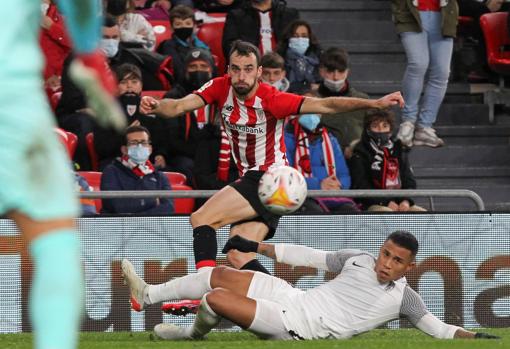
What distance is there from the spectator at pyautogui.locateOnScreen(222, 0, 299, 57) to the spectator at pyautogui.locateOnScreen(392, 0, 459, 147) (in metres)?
1.24

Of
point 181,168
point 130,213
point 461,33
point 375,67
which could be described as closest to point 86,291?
point 130,213

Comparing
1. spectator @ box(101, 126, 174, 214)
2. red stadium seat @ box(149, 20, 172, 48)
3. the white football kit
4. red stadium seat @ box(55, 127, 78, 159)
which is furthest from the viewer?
red stadium seat @ box(149, 20, 172, 48)

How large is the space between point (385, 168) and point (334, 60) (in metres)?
1.30

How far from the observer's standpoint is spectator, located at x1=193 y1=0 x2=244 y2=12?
15.1 meters

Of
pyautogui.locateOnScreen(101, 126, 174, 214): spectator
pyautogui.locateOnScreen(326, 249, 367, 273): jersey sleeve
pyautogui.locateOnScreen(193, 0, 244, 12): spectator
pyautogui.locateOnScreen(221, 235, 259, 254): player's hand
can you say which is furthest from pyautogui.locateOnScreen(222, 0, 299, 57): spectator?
pyautogui.locateOnScreen(221, 235, 259, 254): player's hand

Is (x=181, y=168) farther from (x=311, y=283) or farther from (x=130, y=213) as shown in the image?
(x=311, y=283)

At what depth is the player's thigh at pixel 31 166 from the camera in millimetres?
4512

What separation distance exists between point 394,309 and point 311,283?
1.71 meters

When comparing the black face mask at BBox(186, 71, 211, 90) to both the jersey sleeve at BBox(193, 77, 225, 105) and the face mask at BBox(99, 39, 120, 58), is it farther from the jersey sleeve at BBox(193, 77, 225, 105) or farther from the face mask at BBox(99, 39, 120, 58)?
the jersey sleeve at BBox(193, 77, 225, 105)

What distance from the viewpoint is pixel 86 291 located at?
10.4 m

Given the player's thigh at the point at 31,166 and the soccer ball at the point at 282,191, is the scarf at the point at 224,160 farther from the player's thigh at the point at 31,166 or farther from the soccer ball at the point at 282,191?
the player's thigh at the point at 31,166

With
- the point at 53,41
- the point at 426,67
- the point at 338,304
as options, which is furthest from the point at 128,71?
the point at 338,304

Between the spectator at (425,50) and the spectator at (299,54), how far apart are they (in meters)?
0.97

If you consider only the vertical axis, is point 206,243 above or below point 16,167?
below
